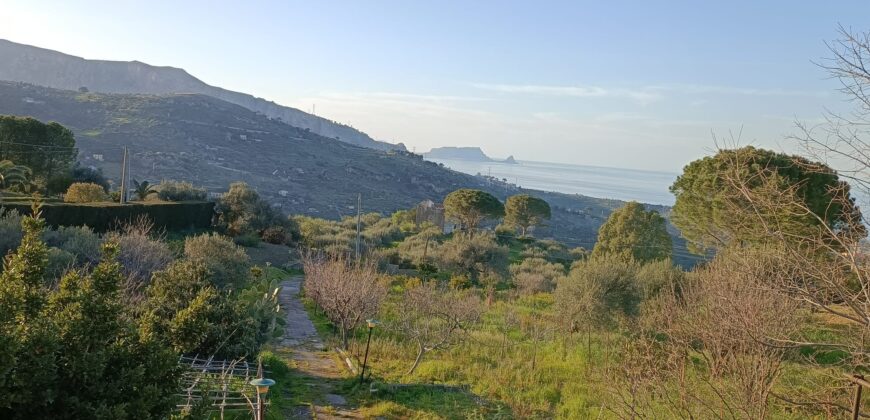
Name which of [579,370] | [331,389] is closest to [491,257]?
[579,370]

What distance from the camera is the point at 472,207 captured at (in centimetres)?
4006

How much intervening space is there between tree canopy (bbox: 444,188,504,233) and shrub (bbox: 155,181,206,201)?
17.2 m

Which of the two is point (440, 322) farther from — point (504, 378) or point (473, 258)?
point (473, 258)

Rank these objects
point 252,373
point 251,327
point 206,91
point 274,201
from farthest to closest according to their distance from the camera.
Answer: point 206,91 → point 274,201 → point 251,327 → point 252,373

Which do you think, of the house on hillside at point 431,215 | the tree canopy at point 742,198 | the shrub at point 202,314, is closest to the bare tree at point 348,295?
the shrub at point 202,314

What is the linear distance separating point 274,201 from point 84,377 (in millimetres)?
53408

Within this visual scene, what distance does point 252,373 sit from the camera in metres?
9.25

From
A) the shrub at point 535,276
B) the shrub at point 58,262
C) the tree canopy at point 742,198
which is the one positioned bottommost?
the shrub at point 535,276

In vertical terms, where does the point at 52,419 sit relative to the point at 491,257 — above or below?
above

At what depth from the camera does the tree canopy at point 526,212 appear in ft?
143

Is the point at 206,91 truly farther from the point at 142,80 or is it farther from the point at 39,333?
the point at 39,333

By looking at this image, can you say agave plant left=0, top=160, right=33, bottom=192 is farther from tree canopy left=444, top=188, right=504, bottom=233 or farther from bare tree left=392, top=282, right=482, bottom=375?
tree canopy left=444, top=188, right=504, bottom=233

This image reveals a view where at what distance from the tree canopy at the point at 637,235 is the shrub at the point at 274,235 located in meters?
16.1

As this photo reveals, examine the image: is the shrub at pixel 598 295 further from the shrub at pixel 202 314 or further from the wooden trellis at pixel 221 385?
the wooden trellis at pixel 221 385
